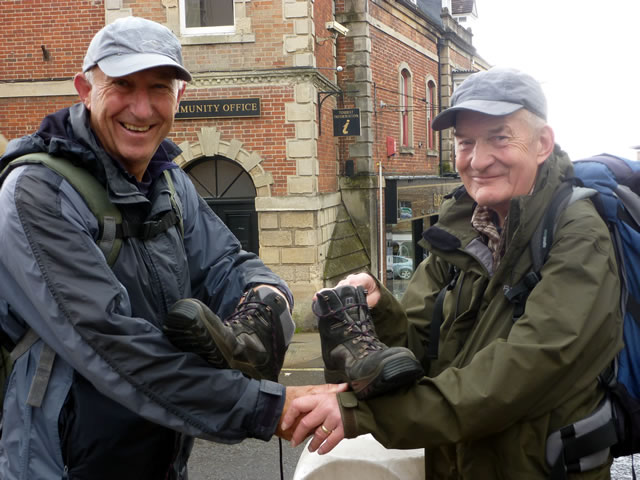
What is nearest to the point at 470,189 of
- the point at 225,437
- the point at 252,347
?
the point at 252,347

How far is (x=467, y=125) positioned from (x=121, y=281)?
1.38 metres

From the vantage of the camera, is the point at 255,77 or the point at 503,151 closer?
the point at 503,151

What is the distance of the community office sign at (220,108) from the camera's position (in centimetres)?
1192

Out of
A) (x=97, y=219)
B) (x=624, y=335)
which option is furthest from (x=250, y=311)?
(x=624, y=335)

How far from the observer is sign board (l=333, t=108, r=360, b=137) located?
13.4 metres

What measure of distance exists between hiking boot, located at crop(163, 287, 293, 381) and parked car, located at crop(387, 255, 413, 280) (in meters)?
13.8

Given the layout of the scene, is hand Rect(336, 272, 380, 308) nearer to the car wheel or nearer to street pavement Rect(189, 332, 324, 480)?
street pavement Rect(189, 332, 324, 480)

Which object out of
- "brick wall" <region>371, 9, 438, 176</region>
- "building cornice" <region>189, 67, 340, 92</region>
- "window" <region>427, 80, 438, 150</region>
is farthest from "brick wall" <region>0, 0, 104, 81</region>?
"window" <region>427, 80, 438, 150</region>

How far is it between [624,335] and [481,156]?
79cm

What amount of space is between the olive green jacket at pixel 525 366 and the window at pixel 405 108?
15403 mm

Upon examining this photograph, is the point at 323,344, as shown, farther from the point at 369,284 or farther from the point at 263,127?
the point at 263,127

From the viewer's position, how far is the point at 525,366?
199 cm

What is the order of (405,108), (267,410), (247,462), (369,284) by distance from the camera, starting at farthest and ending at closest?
(405,108), (247,462), (369,284), (267,410)

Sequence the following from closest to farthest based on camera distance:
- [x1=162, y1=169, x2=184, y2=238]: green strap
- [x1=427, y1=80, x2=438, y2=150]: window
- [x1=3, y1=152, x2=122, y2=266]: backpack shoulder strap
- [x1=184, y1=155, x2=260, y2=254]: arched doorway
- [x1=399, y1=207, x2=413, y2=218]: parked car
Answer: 1. [x1=3, y1=152, x2=122, y2=266]: backpack shoulder strap
2. [x1=162, y1=169, x2=184, y2=238]: green strap
3. [x1=184, y1=155, x2=260, y2=254]: arched doorway
4. [x1=399, y1=207, x2=413, y2=218]: parked car
5. [x1=427, y1=80, x2=438, y2=150]: window
